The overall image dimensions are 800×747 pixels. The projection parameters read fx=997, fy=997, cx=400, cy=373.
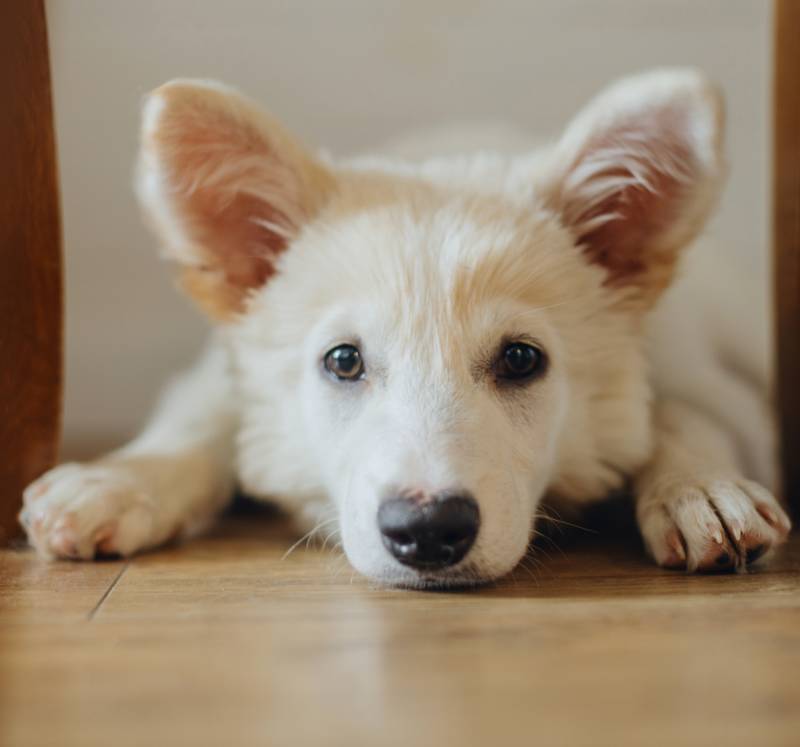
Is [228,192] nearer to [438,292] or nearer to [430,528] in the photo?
[438,292]

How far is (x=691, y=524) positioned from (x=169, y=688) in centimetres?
96

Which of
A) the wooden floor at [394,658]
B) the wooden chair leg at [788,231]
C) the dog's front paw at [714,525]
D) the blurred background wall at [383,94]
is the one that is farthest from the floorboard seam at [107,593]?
the wooden chair leg at [788,231]

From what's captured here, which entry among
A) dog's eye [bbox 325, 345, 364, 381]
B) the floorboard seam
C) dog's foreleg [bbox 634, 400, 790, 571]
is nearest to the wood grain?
the floorboard seam

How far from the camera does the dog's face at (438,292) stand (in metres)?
1.67

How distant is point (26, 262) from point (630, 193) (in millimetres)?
1208

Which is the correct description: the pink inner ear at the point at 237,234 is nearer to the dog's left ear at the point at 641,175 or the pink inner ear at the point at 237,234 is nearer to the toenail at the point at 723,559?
the dog's left ear at the point at 641,175

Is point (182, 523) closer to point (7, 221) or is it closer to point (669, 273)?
point (7, 221)

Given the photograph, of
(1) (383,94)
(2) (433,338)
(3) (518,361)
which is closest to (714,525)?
(3) (518,361)

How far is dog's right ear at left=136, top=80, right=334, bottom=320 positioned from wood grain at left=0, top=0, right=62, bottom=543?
0.67ft

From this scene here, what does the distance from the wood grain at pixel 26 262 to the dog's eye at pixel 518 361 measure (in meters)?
0.87

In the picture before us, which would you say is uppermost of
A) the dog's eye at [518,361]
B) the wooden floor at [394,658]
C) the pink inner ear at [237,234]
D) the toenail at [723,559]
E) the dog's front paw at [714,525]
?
the pink inner ear at [237,234]

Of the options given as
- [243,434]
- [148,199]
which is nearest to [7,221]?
[148,199]

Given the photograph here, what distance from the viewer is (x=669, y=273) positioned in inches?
81.9

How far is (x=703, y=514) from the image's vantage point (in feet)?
5.64
